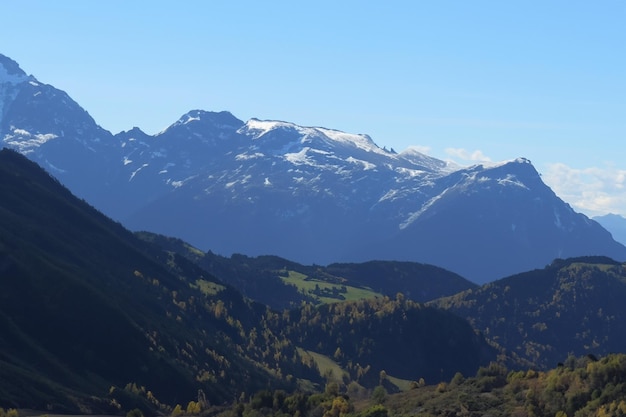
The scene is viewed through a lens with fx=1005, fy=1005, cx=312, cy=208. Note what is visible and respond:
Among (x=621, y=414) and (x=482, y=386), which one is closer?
(x=621, y=414)

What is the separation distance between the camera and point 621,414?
493 ft

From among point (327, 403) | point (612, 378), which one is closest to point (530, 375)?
point (612, 378)

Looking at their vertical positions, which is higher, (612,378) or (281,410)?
(612,378)

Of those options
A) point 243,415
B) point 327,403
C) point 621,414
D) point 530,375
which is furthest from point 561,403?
point 243,415

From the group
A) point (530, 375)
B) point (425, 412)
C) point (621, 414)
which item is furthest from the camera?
point (530, 375)

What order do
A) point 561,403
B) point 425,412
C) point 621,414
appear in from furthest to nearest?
point 425,412, point 561,403, point 621,414

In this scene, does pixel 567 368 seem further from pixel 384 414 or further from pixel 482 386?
pixel 384 414

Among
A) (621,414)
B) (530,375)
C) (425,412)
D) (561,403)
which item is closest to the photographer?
(621,414)

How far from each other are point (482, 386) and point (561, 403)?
101 ft

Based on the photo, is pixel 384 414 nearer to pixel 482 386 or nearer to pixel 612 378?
pixel 482 386

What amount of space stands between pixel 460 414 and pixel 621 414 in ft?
100

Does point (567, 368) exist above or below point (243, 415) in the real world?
above

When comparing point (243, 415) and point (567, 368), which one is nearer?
point (567, 368)

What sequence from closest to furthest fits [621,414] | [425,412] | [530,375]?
[621,414], [425,412], [530,375]
